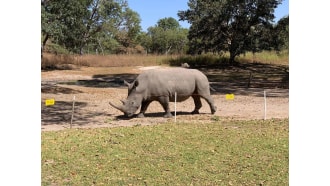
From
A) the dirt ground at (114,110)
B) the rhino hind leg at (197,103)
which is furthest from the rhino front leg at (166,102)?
the rhino hind leg at (197,103)

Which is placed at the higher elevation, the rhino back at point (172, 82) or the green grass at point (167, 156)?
the rhino back at point (172, 82)

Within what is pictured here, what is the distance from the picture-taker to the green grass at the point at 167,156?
6.28 metres

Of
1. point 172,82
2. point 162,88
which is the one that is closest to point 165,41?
point 172,82

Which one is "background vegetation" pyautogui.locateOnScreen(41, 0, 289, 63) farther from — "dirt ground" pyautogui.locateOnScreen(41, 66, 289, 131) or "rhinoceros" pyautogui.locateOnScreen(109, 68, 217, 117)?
"rhinoceros" pyautogui.locateOnScreen(109, 68, 217, 117)

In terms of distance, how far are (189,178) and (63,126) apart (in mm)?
5926

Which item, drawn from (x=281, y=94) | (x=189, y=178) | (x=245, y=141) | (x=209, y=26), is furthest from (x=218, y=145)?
(x=209, y=26)

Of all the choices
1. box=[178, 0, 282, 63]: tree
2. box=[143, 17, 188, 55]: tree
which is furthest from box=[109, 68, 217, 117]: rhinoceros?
box=[143, 17, 188, 55]: tree

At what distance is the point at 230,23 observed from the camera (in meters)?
35.6

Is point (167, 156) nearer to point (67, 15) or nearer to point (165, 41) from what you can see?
point (67, 15)

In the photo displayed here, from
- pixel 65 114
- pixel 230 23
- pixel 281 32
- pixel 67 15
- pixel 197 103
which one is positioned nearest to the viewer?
pixel 197 103

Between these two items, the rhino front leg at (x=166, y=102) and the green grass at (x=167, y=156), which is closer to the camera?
→ the green grass at (x=167, y=156)

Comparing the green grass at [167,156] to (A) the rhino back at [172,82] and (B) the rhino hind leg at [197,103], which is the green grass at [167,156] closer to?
(A) the rhino back at [172,82]

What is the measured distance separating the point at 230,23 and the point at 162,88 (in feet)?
82.1

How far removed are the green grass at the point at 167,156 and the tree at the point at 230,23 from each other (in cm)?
2535
